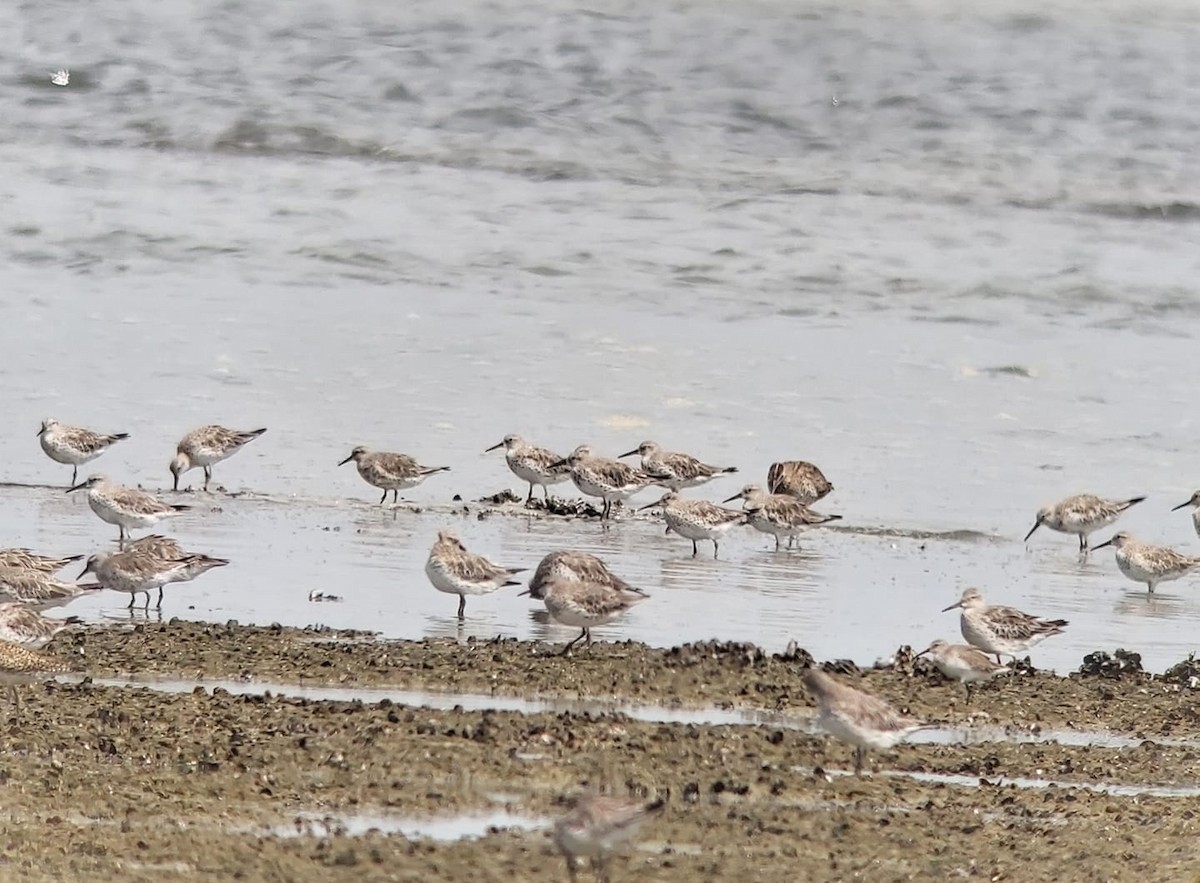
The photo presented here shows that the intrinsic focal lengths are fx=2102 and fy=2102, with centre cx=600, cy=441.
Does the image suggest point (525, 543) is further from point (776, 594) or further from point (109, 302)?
point (109, 302)

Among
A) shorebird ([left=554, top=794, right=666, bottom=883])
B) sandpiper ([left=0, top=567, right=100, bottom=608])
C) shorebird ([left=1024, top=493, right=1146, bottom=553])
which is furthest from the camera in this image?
shorebird ([left=1024, top=493, right=1146, bottom=553])

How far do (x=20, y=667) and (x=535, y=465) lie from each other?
20.6 feet

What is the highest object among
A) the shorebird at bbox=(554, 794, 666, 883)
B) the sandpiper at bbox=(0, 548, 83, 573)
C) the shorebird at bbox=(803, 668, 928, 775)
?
the shorebird at bbox=(554, 794, 666, 883)

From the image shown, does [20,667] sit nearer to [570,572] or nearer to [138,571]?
[138,571]

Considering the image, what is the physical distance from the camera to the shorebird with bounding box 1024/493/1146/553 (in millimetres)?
13805

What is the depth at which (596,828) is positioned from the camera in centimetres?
620

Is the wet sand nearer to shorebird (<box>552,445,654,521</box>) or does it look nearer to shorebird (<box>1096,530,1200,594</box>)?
shorebird (<box>1096,530,1200,594</box>)

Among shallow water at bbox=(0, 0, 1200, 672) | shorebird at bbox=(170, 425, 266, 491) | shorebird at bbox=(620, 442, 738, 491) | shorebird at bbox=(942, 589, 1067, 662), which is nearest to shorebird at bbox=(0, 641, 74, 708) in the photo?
shallow water at bbox=(0, 0, 1200, 672)

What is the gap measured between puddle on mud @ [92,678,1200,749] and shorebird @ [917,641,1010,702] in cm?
54

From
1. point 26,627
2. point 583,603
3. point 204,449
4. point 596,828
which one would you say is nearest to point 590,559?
point 583,603

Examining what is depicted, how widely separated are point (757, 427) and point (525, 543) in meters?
3.31

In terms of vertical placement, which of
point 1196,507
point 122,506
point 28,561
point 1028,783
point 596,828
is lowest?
point 1196,507

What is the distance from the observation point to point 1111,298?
19422 mm

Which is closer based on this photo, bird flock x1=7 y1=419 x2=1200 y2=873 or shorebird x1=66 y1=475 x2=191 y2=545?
bird flock x1=7 y1=419 x2=1200 y2=873
